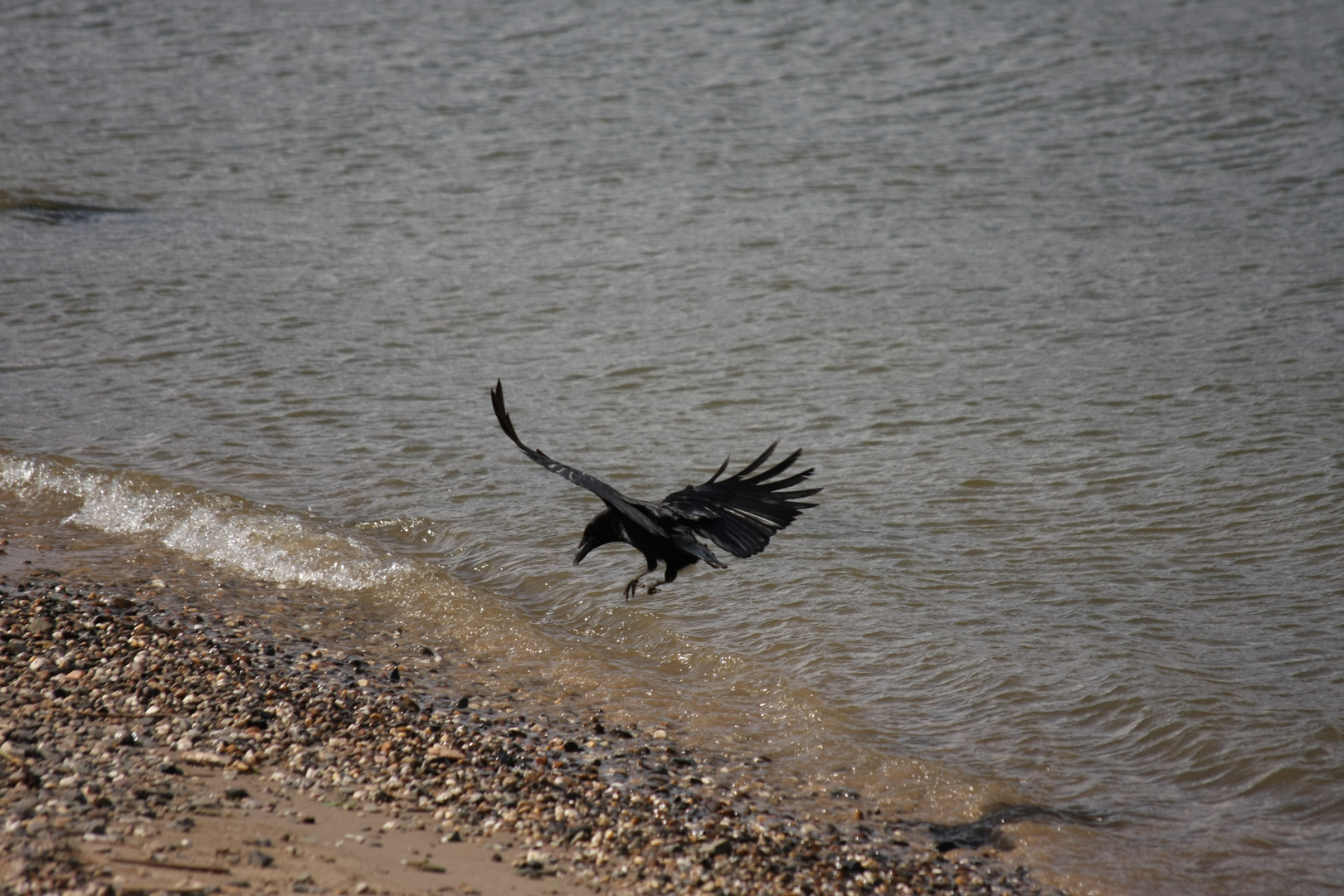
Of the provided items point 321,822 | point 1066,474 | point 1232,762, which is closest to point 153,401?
point 321,822

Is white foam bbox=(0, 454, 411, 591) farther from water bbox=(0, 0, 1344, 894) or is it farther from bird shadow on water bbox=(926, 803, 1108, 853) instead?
bird shadow on water bbox=(926, 803, 1108, 853)

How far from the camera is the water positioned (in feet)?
18.1

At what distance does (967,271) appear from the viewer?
36.7 feet

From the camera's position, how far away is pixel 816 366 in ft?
31.9

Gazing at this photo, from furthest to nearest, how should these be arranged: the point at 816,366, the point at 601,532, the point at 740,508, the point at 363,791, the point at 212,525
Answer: the point at 816,366
the point at 212,525
the point at 601,532
the point at 740,508
the point at 363,791

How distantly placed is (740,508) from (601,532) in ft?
2.32

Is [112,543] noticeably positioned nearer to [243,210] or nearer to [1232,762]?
[1232,762]

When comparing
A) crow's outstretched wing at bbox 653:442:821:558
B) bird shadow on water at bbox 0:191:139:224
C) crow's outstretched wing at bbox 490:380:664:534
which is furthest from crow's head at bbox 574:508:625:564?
bird shadow on water at bbox 0:191:139:224

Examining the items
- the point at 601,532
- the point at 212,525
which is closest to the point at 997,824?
the point at 601,532

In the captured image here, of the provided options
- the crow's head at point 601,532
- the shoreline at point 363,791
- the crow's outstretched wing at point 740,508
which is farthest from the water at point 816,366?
the crow's outstretched wing at point 740,508

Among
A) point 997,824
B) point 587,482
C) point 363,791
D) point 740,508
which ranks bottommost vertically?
point 997,824

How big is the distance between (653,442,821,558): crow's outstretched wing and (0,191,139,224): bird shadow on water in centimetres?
1081

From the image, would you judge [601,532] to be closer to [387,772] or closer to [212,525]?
[387,772]

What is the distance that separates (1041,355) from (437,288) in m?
5.50
